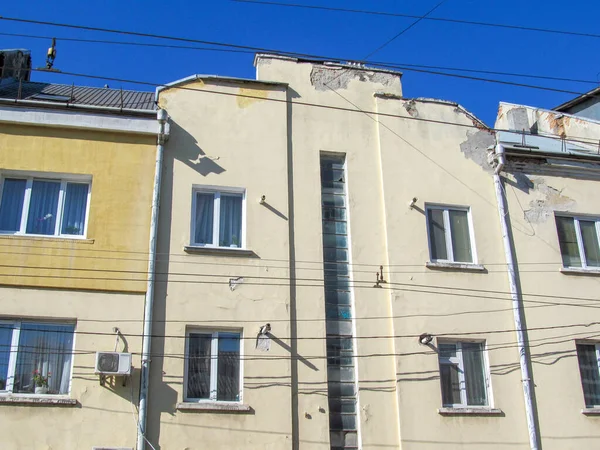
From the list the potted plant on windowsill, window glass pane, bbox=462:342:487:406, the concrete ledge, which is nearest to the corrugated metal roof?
the potted plant on windowsill

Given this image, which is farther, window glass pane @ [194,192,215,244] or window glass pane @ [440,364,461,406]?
window glass pane @ [194,192,215,244]

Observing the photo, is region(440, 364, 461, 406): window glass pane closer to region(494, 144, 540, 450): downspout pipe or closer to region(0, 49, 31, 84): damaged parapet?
region(494, 144, 540, 450): downspout pipe

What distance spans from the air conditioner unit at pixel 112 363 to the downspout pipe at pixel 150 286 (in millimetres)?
436

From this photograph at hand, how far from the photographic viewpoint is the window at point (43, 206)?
12.8m

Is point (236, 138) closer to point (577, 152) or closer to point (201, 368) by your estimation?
point (201, 368)

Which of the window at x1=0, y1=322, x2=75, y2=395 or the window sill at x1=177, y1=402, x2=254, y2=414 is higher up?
the window at x1=0, y1=322, x2=75, y2=395

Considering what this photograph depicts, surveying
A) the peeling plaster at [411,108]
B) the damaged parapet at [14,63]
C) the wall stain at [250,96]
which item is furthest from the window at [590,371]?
the damaged parapet at [14,63]

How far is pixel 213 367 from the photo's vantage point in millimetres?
12406

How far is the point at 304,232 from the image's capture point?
1384cm

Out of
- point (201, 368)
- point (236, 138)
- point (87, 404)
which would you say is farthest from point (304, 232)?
point (87, 404)

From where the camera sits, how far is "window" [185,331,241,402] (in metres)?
12.2

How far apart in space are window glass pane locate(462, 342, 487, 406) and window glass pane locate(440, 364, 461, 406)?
0.75ft

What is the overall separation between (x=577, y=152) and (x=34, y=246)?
1262 centimetres

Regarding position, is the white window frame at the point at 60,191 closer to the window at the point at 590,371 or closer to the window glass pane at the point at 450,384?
the window glass pane at the point at 450,384
